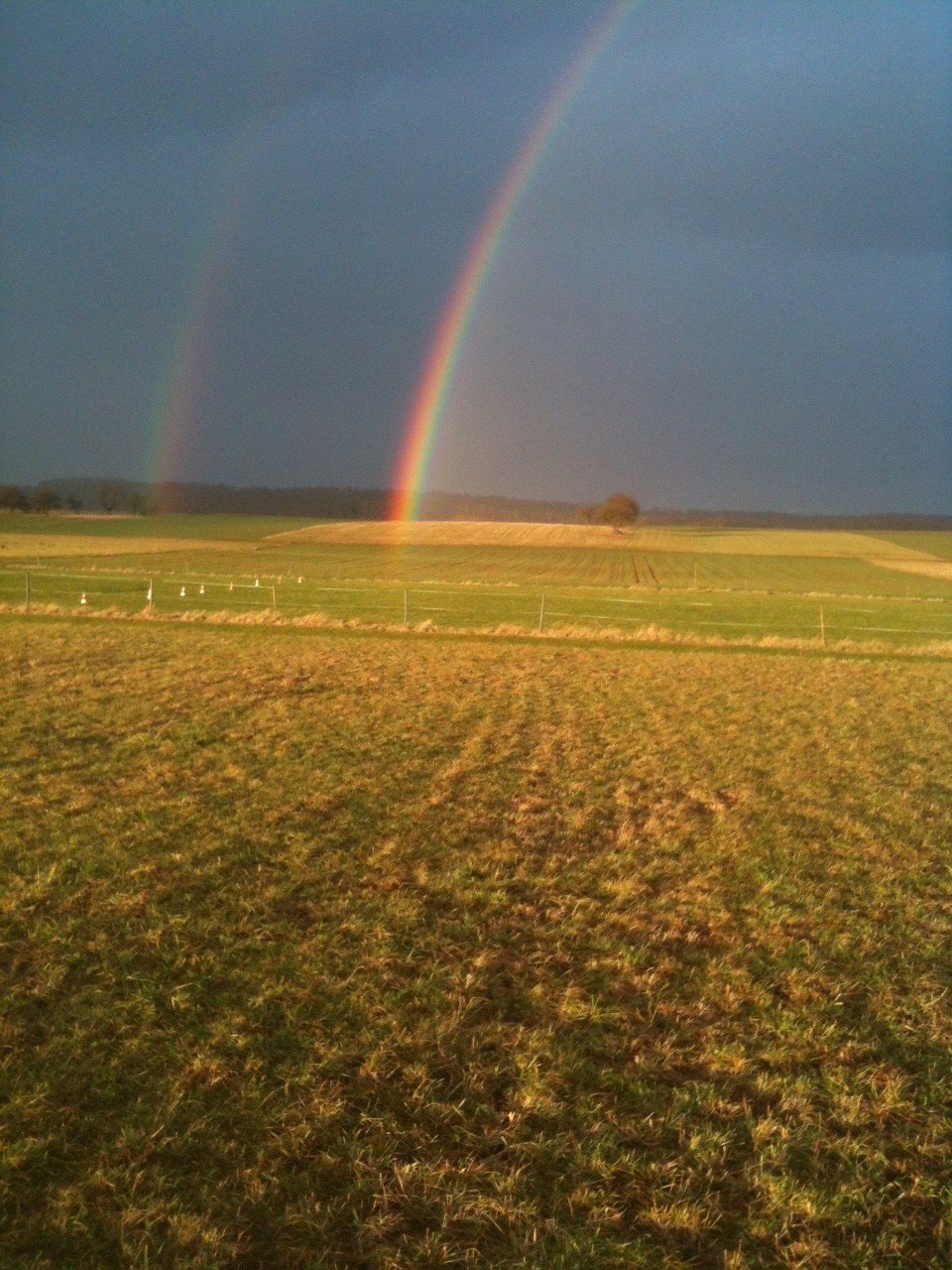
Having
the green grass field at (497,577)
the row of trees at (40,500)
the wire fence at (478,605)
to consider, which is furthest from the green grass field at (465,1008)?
the row of trees at (40,500)

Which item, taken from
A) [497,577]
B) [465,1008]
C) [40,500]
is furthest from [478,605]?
[40,500]

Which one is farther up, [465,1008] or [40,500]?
[40,500]

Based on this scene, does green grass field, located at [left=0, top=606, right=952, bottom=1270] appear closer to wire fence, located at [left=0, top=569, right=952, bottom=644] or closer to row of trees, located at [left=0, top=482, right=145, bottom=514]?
wire fence, located at [left=0, top=569, right=952, bottom=644]

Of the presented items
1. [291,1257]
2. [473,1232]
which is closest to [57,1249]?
[291,1257]

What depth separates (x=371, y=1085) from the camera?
151 inches

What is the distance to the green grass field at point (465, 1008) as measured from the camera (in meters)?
3.16

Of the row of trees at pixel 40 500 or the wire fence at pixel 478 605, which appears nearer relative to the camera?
the wire fence at pixel 478 605

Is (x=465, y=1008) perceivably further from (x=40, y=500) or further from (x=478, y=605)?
(x=40, y=500)

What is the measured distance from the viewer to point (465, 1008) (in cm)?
447

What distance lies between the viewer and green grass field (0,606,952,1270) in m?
3.16

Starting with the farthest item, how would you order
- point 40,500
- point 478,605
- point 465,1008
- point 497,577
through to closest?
1. point 40,500
2. point 497,577
3. point 478,605
4. point 465,1008

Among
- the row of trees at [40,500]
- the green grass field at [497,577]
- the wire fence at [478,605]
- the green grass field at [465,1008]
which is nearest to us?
the green grass field at [465,1008]

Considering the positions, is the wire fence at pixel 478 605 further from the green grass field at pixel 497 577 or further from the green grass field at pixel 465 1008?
the green grass field at pixel 465 1008

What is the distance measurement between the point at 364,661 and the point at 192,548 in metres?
64.9
